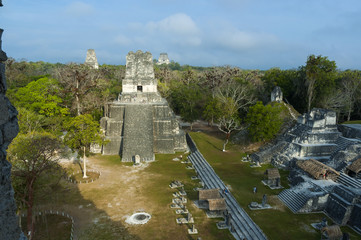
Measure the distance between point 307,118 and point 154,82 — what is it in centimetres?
1701

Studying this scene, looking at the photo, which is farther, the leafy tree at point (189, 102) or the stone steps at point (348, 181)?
the leafy tree at point (189, 102)

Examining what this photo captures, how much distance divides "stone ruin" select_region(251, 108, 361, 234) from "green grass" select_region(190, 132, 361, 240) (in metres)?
0.61

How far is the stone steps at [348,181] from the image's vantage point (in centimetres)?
1546

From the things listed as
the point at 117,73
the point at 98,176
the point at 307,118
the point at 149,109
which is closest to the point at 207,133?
the point at 149,109

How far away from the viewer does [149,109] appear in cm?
2705

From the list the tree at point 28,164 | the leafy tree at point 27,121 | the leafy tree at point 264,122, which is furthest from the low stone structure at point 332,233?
the leafy tree at point 27,121

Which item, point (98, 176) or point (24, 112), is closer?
point (98, 176)

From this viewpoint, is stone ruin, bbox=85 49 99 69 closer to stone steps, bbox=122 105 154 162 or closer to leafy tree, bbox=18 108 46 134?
stone steps, bbox=122 105 154 162

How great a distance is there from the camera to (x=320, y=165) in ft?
56.4

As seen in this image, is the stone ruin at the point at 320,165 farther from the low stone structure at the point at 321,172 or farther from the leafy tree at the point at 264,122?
the leafy tree at the point at 264,122

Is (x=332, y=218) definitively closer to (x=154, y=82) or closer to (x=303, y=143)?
(x=303, y=143)

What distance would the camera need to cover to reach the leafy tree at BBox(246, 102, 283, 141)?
2364cm

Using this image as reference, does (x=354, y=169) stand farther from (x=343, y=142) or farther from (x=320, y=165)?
(x=343, y=142)

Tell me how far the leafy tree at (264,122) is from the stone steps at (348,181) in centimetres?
763
